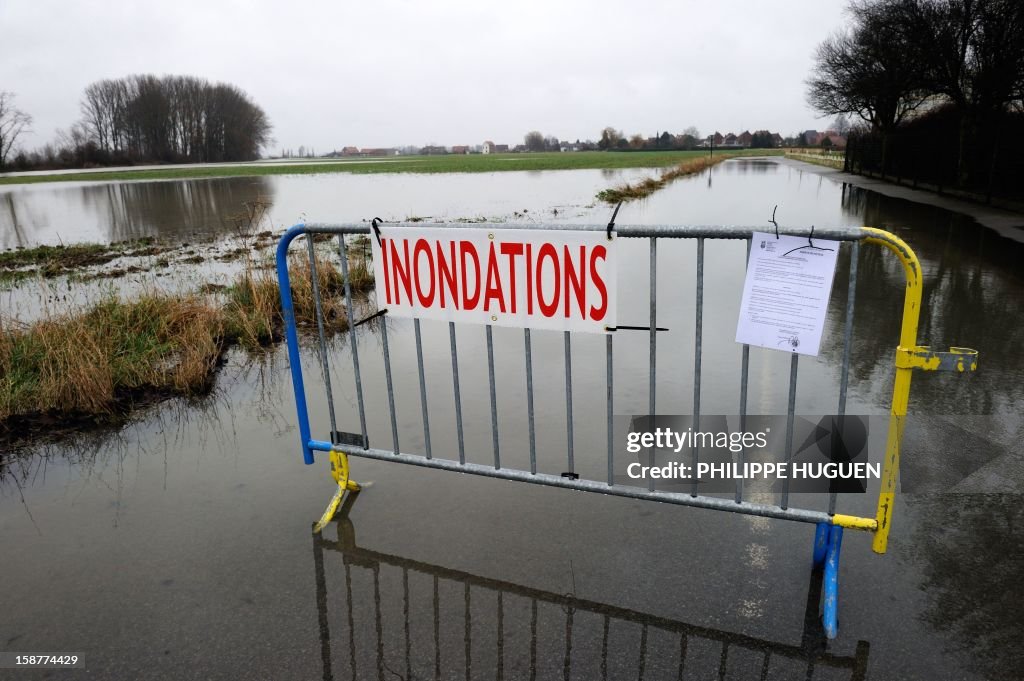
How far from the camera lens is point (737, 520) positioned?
3744 mm

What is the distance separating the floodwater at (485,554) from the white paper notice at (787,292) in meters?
1.14

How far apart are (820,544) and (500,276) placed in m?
1.99

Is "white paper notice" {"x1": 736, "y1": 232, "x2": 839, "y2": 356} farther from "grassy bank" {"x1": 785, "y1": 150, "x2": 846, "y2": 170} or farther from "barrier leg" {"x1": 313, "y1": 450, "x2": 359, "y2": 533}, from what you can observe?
"grassy bank" {"x1": 785, "y1": 150, "x2": 846, "y2": 170}

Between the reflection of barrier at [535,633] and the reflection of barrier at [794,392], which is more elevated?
the reflection of barrier at [794,392]

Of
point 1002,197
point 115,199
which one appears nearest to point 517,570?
point 1002,197

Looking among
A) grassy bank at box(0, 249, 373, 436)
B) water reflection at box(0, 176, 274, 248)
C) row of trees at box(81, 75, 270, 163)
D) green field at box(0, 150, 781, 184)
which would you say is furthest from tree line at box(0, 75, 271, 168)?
grassy bank at box(0, 249, 373, 436)

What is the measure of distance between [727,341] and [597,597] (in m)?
4.36

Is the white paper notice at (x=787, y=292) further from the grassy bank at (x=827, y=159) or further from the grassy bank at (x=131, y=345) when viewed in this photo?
the grassy bank at (x=827, y=159)

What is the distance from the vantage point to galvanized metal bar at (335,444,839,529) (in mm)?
3184

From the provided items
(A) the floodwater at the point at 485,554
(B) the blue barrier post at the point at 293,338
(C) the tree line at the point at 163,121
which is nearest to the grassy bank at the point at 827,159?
(A) the floodwater at the point at 485,554

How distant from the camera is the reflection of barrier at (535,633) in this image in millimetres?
2730

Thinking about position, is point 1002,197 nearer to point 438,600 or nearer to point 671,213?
point 671,213

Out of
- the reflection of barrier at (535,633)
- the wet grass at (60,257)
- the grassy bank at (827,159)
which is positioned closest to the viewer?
the reflection of barrier at (535,633)

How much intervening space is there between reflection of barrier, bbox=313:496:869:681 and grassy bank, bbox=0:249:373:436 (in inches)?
131
